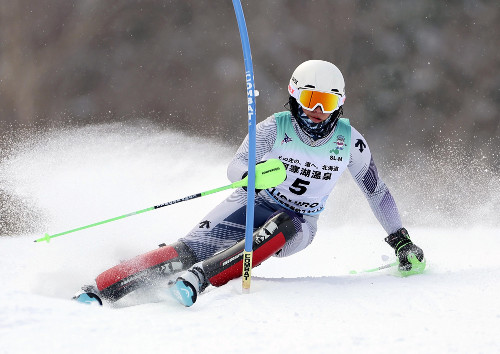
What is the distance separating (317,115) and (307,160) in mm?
193

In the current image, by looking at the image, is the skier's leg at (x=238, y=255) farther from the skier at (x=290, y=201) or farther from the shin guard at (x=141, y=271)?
the shin guard at (x=141, y=271)

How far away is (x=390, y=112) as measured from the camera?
5984 millimetres

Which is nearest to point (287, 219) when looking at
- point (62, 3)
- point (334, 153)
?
point (334, 153)

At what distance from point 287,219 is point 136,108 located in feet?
13.8

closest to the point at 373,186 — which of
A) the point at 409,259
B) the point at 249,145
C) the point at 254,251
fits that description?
→ the point at 409,259

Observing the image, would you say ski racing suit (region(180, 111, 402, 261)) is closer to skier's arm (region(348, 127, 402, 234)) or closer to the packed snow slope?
skier's arm (region(348, 127, 402, 234))

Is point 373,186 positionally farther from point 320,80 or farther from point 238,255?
point 238,255

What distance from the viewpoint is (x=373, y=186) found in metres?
2.60

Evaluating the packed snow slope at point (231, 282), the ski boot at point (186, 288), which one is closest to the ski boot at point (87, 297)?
the packed snow slope at point (231, 282)

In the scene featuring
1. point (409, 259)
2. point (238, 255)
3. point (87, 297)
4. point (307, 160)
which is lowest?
point (87, 297)

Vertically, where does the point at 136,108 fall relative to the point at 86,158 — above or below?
above

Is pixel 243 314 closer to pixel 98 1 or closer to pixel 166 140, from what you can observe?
pixel 166 140

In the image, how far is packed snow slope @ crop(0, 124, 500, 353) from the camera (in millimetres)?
1563

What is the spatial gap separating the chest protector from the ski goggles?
13 centimetres
